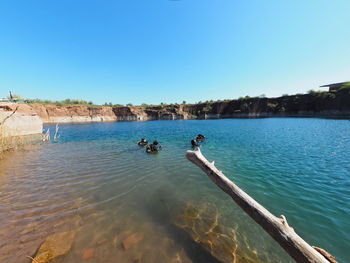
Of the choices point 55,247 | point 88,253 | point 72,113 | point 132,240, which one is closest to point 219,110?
point 72,113

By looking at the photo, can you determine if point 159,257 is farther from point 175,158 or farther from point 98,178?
point 175,158

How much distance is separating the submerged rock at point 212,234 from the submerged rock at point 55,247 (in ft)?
8.40

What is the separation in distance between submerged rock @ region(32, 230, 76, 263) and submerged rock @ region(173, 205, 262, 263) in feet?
8.40

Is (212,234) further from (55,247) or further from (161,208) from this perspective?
(55,247)

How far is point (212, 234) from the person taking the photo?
3.38 meters

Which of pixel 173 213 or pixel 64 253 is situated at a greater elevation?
pixel 64 253

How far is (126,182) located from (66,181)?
9.21ft

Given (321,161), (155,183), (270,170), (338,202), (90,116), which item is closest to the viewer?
Result: (338,202)

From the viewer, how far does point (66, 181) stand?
620cm

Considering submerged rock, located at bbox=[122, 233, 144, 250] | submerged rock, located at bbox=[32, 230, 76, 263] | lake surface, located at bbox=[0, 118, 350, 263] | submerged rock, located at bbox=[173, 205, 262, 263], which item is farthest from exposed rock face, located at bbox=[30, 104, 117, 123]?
submerged rock, located at bbox=[173, 205, 262, 263]

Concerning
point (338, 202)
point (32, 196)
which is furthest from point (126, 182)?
point (338, 202)

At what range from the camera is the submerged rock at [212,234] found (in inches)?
111

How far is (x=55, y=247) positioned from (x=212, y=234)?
3.62 m

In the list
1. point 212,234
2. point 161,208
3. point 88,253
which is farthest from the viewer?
point 161,208
